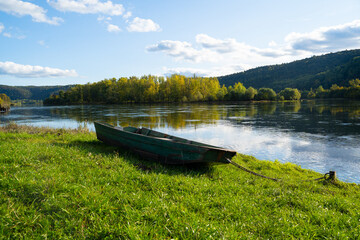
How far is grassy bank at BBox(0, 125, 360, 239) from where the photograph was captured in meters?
3.56

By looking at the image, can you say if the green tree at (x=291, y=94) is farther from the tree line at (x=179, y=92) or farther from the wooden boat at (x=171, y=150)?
the wooden boat at (x=171, y=150)

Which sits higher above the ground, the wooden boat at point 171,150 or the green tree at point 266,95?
the green tree at point 266,95

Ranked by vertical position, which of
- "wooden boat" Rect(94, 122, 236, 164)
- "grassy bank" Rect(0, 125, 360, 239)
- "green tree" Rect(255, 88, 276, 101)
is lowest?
"grassy bank" Rect(0, 125, 360, 239)

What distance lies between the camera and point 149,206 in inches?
170

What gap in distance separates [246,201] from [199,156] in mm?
2424

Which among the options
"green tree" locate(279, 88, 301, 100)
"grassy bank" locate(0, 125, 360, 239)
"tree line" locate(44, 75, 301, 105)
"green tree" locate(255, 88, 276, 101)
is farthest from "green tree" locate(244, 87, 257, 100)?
"grassy bank" locate(0, 125, 360, 239)

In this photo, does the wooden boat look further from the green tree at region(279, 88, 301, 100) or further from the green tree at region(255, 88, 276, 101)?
the green tree at region(279, 88, 301, 100)

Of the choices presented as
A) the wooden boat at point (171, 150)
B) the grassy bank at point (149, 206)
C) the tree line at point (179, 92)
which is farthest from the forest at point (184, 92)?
the grassy bank at point (149, 206)

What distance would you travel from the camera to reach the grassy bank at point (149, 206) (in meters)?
3.56

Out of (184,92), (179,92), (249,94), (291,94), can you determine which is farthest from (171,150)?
(291,94)

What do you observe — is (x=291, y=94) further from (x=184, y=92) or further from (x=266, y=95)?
(x=184, y=92)

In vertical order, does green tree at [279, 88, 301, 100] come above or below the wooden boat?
above

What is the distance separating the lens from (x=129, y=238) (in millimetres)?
3305

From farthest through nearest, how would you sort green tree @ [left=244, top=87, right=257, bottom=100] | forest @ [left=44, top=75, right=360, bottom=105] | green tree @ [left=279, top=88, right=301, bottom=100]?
green tree @ [left=279, top=88, right=301, bottom=100]
forest @ [left=44, top=75, right=360, bottom=105]
green tree @ [left=244, top=87, right=257, bottom=100]
